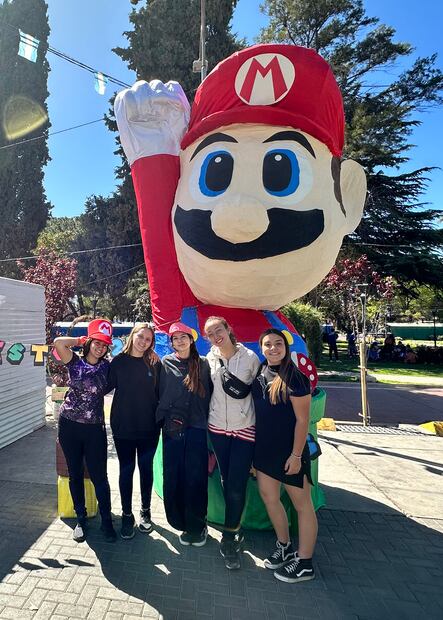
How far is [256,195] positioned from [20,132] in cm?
2392

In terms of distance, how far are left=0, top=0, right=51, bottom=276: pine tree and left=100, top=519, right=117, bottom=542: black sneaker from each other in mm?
20894

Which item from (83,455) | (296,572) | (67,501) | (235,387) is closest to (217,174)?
(235,387)

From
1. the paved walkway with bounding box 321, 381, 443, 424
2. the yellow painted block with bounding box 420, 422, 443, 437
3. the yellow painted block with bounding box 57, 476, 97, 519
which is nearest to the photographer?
the yellow painted block with bounding box 57, 476, 97, 519

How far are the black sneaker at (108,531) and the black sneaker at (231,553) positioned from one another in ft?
2.80

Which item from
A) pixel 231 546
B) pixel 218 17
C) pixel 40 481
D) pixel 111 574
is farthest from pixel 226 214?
pixel 218 17

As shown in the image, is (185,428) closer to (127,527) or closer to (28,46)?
(127,527)

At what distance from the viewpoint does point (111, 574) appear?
2564 millimetres

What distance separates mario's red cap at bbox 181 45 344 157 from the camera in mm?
2984

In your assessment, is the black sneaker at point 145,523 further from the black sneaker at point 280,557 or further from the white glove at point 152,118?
the white glove at point 152,118

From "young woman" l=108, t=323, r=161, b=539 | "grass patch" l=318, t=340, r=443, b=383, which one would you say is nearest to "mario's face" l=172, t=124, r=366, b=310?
"young woman" l=108, t=323, r=161, b=539

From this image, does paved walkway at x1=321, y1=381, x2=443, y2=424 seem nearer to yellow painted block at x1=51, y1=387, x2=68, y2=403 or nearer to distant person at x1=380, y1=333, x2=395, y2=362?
yellow painted block at x1=51, y1=387, x2=68, y2=403

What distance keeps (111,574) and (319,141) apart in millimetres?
3503

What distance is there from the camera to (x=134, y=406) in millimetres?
2859

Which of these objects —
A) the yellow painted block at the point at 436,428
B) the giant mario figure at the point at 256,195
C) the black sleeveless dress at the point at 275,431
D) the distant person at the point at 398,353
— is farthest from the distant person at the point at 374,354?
the black sleeveless dress at the point at 275,431
